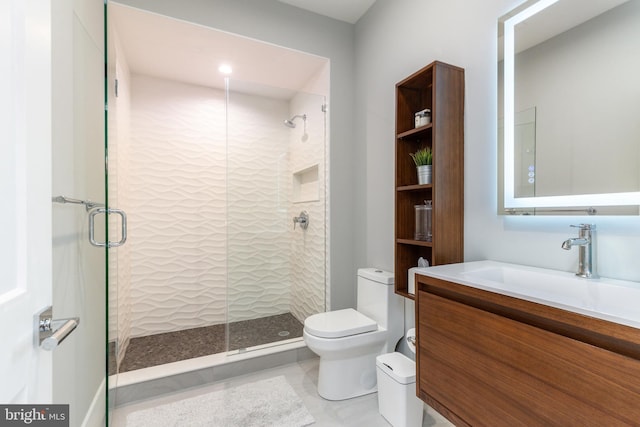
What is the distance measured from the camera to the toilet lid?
1.78 metres

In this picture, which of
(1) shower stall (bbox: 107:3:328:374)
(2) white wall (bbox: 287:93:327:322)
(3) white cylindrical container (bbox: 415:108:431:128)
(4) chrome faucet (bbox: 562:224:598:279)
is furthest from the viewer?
(2) white wall (bbox: 287:93:327:322)

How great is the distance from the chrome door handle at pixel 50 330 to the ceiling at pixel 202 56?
7.00ft

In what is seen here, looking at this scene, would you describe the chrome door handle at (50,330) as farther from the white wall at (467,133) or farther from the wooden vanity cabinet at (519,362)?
the white wall at (467,133)

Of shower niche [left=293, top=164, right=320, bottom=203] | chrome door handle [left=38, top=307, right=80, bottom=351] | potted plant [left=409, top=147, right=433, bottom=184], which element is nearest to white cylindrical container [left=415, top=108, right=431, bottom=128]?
potted plant [left=409, top=147, right=433, bottom=184]

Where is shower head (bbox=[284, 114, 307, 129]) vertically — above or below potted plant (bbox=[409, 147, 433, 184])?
above

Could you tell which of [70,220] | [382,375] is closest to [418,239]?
[382,375]

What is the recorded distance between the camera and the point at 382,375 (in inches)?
65.9

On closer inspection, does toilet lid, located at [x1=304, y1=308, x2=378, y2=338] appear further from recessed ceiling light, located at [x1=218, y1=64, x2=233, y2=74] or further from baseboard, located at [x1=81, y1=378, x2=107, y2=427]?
recessed ceiling light, located at [x1=218, y1=64, x2=233, y2=74]

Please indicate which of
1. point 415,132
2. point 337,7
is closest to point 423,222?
point 415,132

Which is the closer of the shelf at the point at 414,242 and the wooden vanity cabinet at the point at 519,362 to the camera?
the wooden vanity cabinet at the point at 519,362

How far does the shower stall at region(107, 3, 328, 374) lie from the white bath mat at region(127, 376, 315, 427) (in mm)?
407

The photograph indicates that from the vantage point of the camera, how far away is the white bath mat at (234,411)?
1.65 metres

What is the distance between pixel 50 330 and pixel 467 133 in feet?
5.96

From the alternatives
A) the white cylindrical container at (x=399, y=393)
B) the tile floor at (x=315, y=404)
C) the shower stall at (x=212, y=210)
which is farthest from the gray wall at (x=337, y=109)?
the white cylindrical container at (x=399, y=393)
